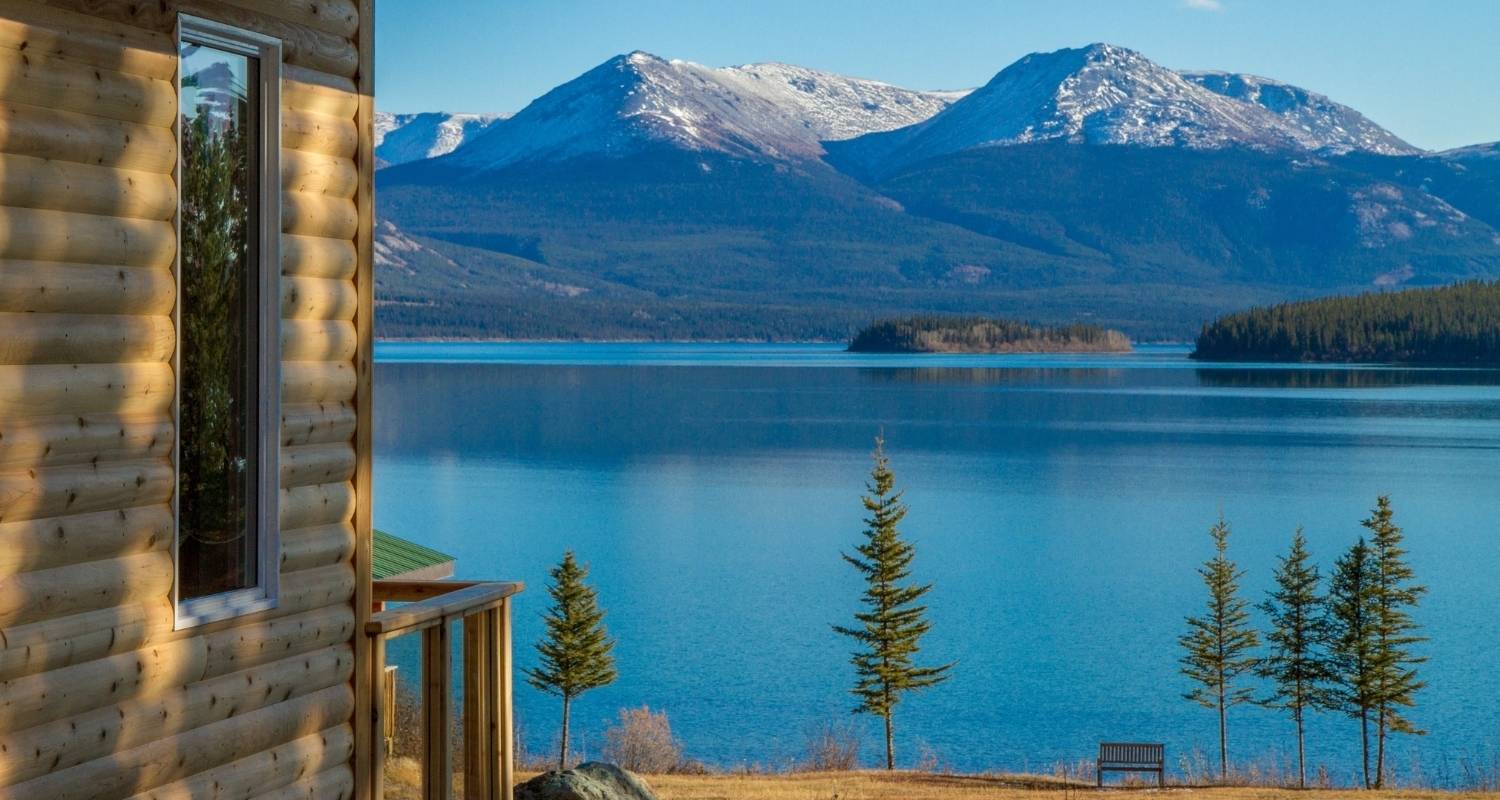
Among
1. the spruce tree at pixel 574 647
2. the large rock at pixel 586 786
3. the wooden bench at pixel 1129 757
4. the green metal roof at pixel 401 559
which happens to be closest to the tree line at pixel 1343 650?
the wooden bench at pixel 1129 757

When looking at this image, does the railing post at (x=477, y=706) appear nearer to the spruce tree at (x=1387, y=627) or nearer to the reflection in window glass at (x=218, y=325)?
the reflection in window glass at (x=218, y=325)

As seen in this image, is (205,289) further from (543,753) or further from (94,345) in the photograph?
(543,753)

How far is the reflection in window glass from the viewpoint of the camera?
6.25 metres

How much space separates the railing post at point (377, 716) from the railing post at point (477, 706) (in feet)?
2.00

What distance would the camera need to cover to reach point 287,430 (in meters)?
6.64

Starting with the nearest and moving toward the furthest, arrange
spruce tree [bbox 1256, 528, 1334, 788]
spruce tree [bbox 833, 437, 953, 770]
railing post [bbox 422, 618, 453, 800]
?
railing post [bbox 422, 618, 453, 800] < spruce tree [bbox 1256, 528, 1334, 788] < spruce tree [bbox 833, 437, 953, 770]

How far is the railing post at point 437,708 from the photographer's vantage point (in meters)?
7.59

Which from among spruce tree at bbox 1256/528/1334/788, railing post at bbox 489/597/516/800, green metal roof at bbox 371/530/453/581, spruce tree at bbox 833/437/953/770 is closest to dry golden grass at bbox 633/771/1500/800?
green metal roof at bbox 371/530/453/581

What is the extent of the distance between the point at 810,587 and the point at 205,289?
116ft

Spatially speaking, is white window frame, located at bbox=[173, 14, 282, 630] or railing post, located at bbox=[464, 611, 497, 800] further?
railing post, located at bbox=[464, 611, 497, 800]

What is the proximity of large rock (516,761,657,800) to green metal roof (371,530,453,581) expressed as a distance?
23.1ft

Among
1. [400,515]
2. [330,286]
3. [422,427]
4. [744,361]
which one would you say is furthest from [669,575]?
[744,361]

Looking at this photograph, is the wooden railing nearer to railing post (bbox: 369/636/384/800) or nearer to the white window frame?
railing post (bbox: 369/636/384/800)

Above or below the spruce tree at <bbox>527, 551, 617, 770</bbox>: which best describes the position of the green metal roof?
above
